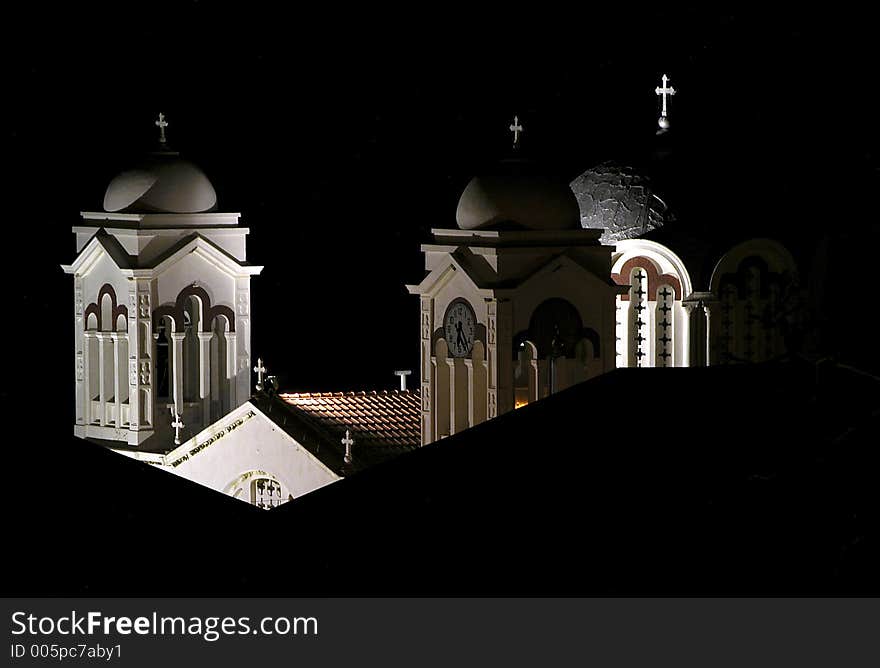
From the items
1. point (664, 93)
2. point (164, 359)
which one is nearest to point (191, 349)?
point (164, 359)

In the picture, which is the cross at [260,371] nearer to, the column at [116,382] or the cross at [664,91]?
the column at [116,382]

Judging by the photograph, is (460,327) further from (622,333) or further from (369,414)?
(622,333)

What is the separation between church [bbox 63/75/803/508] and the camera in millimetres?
22500

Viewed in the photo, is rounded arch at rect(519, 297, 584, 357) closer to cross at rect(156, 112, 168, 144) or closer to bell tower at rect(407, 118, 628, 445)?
bell tower at rect(407, 118, 628, 445)

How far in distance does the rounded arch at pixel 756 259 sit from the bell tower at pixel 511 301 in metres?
0.98

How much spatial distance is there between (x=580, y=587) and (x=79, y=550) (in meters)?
2.16

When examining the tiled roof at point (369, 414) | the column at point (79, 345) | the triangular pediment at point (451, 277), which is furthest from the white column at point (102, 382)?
the triangular pediment at point (451, 277)

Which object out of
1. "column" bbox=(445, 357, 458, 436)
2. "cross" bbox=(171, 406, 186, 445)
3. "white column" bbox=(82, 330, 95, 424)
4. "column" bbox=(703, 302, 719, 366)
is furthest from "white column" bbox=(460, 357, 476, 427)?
"white column" bbox=(82, 330, 95, 424)

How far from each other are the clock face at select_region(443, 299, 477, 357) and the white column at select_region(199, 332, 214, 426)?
3.03 m

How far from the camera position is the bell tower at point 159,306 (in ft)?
80.1

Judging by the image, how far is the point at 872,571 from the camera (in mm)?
10945

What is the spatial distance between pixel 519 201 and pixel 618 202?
51.7 inches

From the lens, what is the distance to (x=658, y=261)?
23344mm
